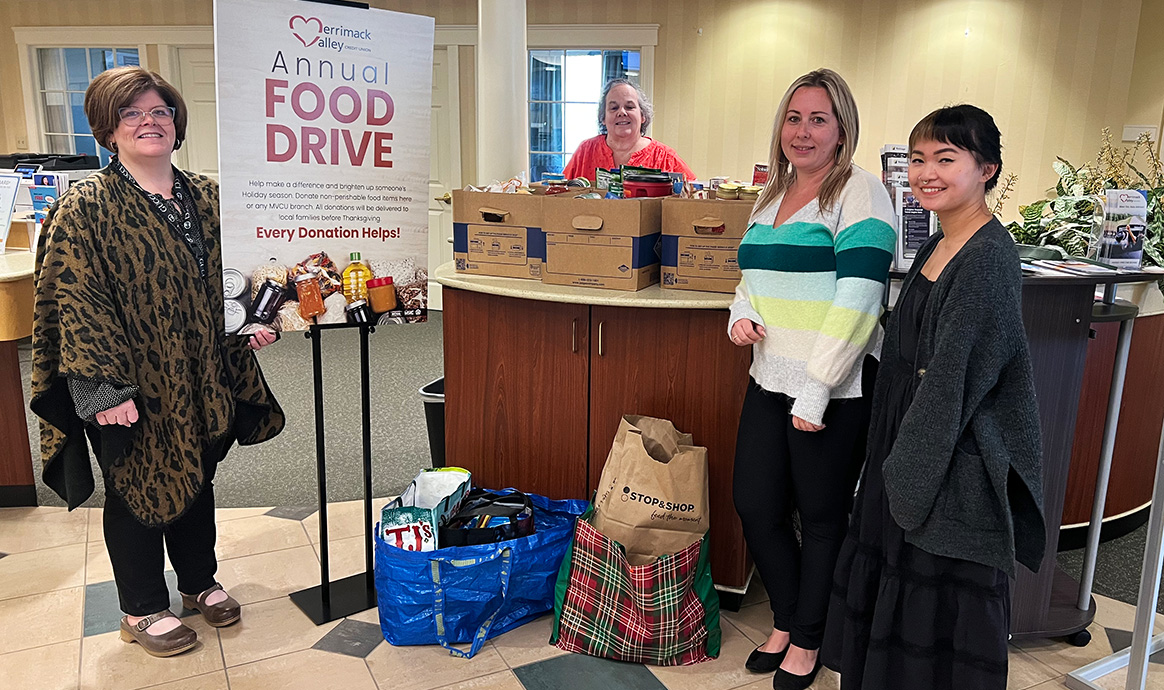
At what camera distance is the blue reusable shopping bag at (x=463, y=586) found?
7.22ft

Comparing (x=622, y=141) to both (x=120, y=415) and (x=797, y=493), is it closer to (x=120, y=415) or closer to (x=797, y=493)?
(x=797, y=493)

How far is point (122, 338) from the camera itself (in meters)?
1.98

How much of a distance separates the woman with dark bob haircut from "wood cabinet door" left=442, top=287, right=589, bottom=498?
957 mm

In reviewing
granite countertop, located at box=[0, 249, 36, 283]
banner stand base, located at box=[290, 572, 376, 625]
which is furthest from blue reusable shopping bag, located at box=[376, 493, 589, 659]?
granite countertop, located at box=[0, 249, 36, 283]

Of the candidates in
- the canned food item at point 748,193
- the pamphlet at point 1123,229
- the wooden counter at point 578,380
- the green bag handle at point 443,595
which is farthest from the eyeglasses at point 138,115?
the pamphlet at point 1123,229

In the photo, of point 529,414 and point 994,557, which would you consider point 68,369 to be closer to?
point 529,414

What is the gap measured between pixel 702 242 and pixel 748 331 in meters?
0.46

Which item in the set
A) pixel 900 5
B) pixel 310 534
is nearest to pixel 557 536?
pixel 310 534

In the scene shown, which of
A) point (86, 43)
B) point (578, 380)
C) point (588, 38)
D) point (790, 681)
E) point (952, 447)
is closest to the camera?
point (952, 447)

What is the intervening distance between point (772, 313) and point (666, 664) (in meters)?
0.96

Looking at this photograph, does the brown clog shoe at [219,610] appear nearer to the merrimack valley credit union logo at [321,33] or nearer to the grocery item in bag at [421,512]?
the grocery item in bag at [421,512]

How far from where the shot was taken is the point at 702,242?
2367 millimetres

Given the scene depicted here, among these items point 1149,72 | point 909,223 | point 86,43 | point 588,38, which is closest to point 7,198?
point 909,223

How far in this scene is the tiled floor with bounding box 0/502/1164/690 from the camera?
2145mm
